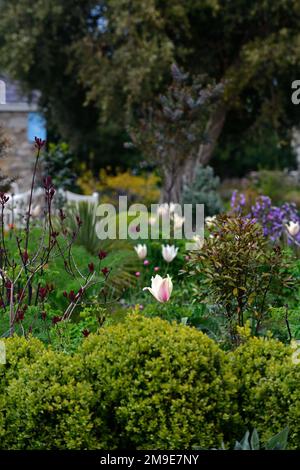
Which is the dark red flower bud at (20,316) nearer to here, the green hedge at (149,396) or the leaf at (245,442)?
the green hedge at (149,396)

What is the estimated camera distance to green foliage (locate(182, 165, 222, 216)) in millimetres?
11047

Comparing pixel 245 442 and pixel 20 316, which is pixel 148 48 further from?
pixel 245 442

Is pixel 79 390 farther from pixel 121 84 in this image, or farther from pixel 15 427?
pixel 121 84

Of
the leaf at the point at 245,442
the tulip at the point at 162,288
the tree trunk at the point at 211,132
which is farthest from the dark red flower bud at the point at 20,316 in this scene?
the tree trunk at the point at 211,132

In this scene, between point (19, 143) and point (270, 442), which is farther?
point (19, 143)

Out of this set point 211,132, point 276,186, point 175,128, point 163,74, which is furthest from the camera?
point 276,186

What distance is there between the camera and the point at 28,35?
15969 mm

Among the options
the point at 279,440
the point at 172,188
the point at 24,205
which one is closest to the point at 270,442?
the point at 279,440

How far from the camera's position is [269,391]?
3.54 metres

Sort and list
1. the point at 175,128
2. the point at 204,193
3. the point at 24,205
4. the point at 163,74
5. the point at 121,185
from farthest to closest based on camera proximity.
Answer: the point at 121,185 → the point at 163,74 → the point at 175,128 → the point at 204,193 → the point at 24,205

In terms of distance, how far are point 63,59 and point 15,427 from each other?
1462 cm

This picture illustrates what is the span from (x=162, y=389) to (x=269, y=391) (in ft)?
1.58

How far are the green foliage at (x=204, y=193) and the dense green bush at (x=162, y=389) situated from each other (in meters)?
7.47
